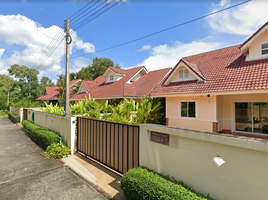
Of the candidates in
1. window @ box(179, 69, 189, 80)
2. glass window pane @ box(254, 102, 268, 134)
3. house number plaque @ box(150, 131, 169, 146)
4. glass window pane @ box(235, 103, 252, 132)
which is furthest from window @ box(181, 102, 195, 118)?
house number plaque @ box(150, 131, 169, 146)

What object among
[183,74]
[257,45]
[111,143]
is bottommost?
[111,143]

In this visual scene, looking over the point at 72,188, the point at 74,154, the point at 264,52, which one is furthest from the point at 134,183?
the point at 264,52

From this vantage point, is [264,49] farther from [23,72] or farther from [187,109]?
[23,72]

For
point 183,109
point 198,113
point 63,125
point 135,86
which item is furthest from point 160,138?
→ point 135,86

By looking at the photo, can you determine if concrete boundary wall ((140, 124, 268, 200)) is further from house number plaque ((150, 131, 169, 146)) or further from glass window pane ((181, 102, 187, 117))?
glass window pane ((181, 102, 187, 117))

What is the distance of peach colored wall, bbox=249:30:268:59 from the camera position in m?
8.70

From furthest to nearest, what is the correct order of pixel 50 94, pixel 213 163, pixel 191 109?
pixel 50 94, pixel 191 109, pixel 213 163

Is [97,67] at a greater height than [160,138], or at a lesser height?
greater

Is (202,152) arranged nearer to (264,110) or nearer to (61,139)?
(61,139)

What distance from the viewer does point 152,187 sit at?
2.80 m

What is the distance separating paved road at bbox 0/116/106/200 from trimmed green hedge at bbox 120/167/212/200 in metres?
0.98

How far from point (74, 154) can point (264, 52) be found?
11.8 metres

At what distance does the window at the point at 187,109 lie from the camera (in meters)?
10.4

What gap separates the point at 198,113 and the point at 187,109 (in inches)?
33.0
